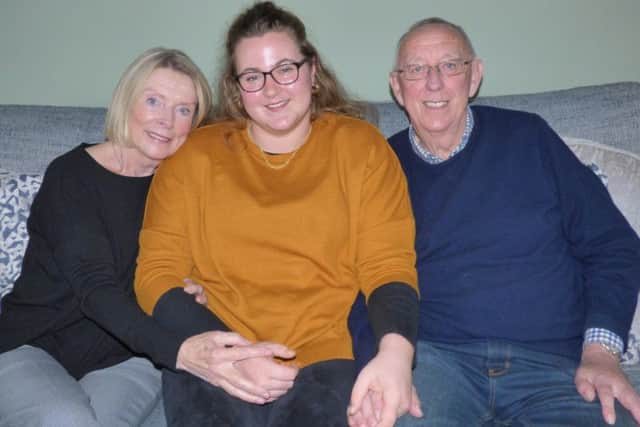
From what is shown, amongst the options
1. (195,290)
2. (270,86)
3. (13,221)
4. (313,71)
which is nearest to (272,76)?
(270,86)

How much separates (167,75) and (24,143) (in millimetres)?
669

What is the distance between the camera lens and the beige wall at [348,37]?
2289 millimetres

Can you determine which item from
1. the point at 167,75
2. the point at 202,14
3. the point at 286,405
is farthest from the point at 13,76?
the point at 286,405

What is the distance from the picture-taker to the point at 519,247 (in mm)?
1650

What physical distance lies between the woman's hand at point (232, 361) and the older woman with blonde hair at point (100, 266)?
12 centimetres

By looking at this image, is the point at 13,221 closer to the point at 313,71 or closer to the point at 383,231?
the point at 313,71

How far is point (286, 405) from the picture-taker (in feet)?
4.46

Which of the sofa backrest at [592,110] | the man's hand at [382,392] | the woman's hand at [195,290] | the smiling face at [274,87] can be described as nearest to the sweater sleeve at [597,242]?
the sofa backrest at [592,110]

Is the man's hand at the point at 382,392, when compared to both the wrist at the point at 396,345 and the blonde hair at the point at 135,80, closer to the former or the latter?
the wrist at the point at 396,345

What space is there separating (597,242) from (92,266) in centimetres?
126

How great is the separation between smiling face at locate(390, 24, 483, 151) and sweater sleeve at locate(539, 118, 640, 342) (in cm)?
24

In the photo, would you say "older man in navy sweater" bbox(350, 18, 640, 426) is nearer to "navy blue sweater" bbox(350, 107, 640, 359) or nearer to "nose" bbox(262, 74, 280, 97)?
"navy blue sweater" bbox(350, 107, 640, 359)

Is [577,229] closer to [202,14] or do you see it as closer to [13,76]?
[202,14]

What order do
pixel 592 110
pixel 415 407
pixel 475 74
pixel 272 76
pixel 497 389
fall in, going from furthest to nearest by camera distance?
pixel 592 110 < pixel 475 74 < pixel 272 76 < pixel 497 389 < pixel 415 407
